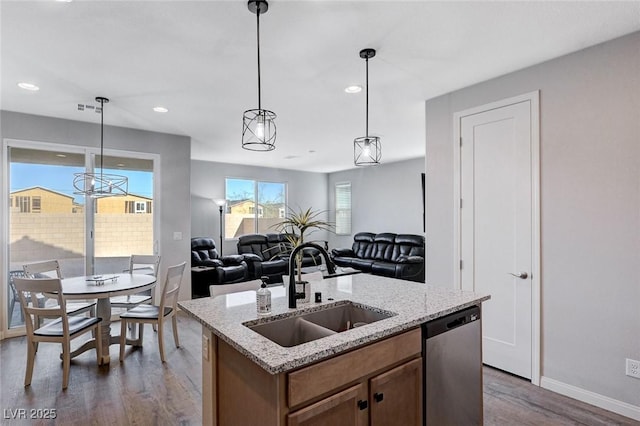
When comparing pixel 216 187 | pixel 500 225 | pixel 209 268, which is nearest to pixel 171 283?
pixel 209 268

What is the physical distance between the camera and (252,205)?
27.7ft

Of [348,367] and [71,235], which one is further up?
[71,235]

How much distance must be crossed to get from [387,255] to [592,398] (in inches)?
196

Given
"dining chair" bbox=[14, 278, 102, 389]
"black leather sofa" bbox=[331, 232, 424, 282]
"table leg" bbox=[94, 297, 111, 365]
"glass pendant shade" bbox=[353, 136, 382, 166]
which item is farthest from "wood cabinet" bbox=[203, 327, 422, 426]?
"black leather sofa" bbox=[331, 232, 424, 282]

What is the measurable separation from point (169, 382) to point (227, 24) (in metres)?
2.84

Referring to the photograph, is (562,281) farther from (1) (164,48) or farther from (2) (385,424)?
(1) (164,48)

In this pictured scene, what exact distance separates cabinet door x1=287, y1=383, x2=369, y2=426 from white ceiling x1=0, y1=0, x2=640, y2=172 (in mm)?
2082

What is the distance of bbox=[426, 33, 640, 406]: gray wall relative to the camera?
238 cm

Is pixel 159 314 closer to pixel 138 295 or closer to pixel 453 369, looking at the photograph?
pixel 138 295

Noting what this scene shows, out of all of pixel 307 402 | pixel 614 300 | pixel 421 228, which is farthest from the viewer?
pixel 421 228

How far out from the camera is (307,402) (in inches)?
51.4

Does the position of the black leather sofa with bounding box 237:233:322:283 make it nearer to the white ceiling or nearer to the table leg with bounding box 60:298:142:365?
the table leg with bounding box 60:298:142:365

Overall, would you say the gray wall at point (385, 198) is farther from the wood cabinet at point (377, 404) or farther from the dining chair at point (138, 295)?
the wood cabinet at point (377, 404)

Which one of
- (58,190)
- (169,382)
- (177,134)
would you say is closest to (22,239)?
(58,190)
